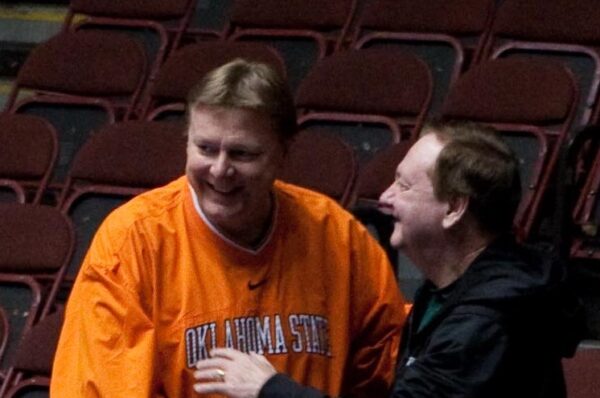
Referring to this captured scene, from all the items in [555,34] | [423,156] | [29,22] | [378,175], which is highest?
[29,22]

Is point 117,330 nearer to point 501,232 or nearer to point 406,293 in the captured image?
point 501,232

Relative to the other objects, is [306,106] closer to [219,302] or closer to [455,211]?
[219,302]

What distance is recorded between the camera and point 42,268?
423cm

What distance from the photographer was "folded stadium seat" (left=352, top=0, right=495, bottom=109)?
15.5 feet

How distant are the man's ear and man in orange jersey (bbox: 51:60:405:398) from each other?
0.97 feet

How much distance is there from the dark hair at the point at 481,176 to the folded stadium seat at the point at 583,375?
4.20 ft

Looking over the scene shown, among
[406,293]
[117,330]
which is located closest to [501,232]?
[117,330]

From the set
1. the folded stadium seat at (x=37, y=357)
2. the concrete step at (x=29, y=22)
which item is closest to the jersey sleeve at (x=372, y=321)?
the folded stadium seat at (x=37, y=357)

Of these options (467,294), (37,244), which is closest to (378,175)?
(37,244)

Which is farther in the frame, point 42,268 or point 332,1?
point 332,1

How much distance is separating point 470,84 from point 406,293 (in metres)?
0.72

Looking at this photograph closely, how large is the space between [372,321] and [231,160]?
420 mm

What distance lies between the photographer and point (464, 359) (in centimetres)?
206

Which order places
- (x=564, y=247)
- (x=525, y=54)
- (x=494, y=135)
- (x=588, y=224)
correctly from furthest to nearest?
(x=525, y=54) < (x=588, y=224) < (x=564, y=247) < (x=494, y=135)
